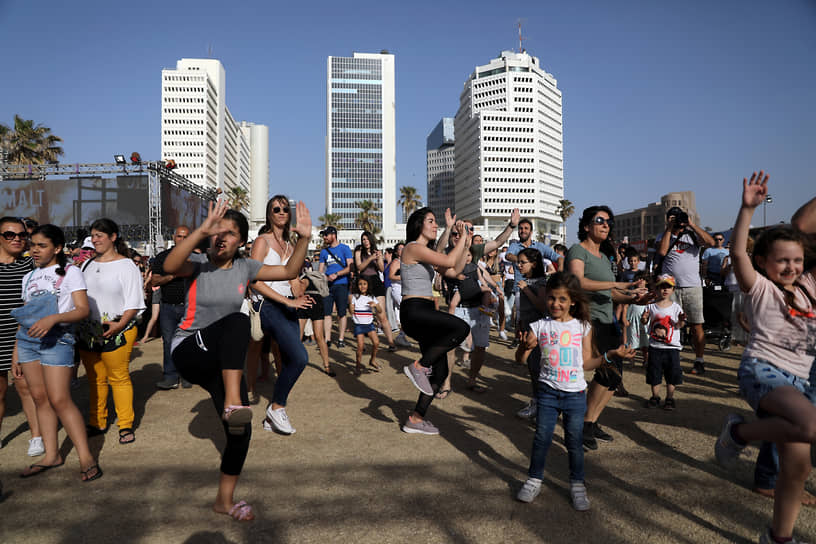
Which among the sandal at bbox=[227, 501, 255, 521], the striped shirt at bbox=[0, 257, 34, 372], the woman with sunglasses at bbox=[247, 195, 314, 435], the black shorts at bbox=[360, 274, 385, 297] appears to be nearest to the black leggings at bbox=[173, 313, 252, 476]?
the sandal at bbox=[227, 501, 255, 521]

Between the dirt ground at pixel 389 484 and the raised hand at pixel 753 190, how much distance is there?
6.30ft

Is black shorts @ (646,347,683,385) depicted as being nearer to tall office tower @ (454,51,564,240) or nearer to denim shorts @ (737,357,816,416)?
denim shorts @ (737,357,816,416)

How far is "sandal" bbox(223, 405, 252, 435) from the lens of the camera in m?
2.85

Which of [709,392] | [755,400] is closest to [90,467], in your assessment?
[755,400]

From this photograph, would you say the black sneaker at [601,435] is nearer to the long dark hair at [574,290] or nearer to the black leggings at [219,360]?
the long dark hair at [574,290]

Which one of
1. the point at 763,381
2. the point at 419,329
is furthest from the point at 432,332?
the point at 763,381

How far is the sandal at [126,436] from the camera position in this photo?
14.8 feet

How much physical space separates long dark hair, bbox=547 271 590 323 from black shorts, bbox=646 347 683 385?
2.64 metres

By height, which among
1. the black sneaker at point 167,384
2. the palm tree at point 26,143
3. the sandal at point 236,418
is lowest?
the black sneaker at point 167,384

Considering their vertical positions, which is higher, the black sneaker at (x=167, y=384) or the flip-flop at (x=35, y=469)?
the flip-flop at (x=35, y=469)

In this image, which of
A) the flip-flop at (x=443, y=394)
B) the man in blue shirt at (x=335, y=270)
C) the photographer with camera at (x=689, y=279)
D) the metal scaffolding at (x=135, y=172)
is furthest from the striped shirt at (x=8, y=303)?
the metal scaffolding at (x=135, y=172)

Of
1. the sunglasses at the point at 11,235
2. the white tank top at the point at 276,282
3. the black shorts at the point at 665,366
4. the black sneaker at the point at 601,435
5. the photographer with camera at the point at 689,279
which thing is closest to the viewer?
the sunglasses at the point at 11,235

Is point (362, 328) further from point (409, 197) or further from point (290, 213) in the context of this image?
point (409, 197)

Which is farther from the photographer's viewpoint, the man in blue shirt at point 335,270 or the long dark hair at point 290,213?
the man in blue shirt at point 335,270
